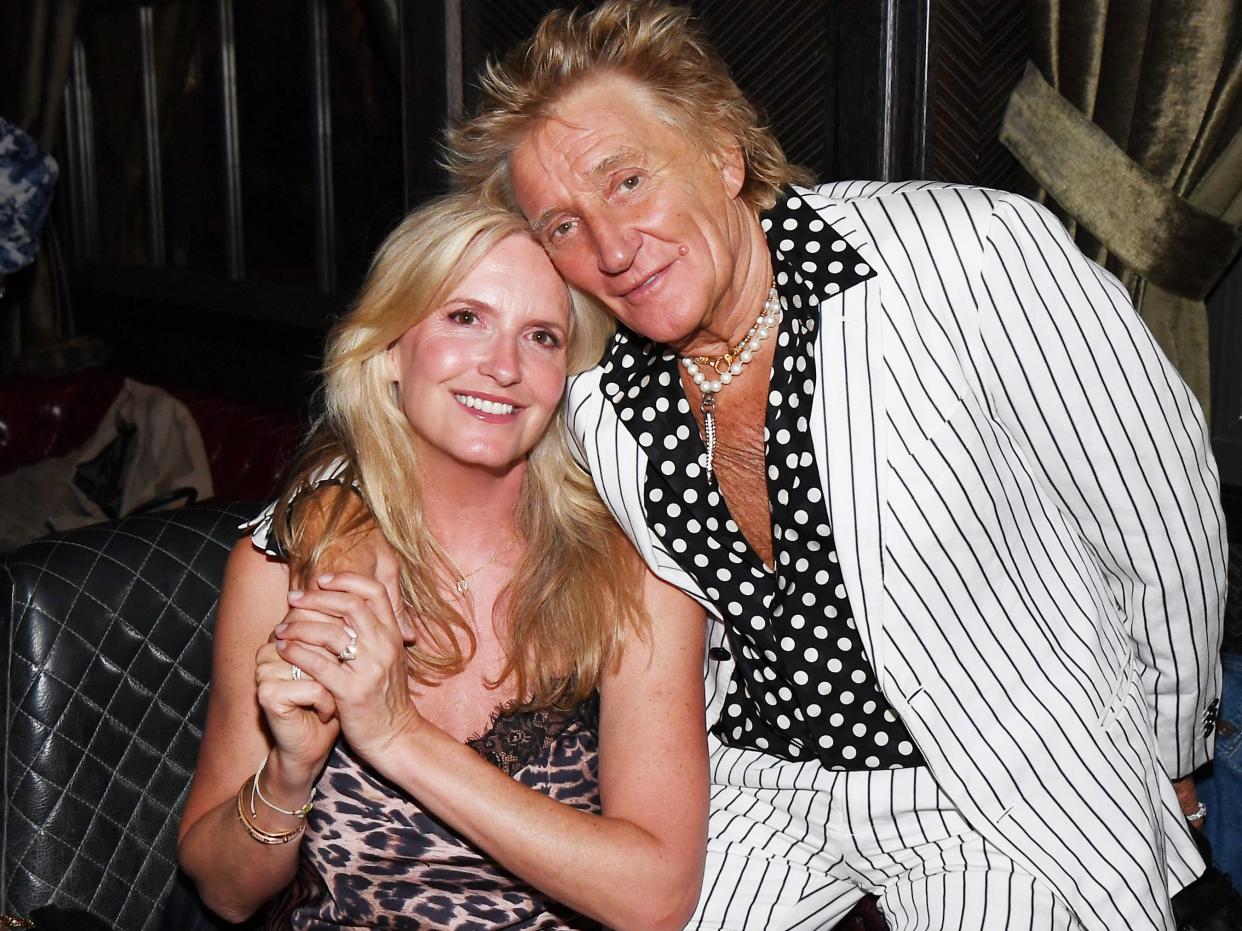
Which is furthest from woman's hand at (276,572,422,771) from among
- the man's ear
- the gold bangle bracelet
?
the man's ear

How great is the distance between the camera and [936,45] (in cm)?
257

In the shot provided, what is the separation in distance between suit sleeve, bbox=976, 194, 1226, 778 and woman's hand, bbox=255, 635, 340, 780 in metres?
0.96

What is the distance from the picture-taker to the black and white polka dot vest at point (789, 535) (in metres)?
1.82

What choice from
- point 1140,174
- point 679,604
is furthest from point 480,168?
point 1140,174

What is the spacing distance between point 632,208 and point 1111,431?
690 mm

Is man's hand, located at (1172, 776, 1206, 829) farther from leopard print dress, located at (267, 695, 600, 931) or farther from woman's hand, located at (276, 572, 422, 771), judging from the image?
woman's hand, located at (276, 572, 422, 771)

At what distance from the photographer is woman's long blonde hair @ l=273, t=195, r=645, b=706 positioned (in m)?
1.90

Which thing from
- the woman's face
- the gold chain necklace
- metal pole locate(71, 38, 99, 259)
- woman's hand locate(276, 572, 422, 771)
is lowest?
metal pole locate(71, 38, 99, 259)

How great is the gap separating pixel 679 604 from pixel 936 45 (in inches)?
51.6

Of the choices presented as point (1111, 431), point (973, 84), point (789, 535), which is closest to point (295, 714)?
point (789, 535)

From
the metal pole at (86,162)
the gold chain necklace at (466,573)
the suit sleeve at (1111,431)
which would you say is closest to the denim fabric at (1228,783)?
the suit sleeve at (1111,431)

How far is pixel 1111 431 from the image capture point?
5.67ft

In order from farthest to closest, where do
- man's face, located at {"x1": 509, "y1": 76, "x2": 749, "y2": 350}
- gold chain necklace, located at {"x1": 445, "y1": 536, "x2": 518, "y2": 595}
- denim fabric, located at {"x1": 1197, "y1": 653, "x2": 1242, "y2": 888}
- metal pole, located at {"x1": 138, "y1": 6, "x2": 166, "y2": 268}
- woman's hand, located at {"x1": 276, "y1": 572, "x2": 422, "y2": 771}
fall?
metal pole, located at {"x1": 138, "y1": 6, "x2": 166, "y2": 268} < denim fabric, located at {"x1": 1197, "y1": 653, "x2": 1242, "y2": 888} < gold chain necklace, located at {"x1": 445, "y1": 536, "x2": 518, "y2": 595} < man's face, located at {"x1": 509, "y1": 76, "x2": 749, "y2": 350} < woman's hand, located at {"x1": 276, "y1": 572, "x2": 422, "y2": 771}

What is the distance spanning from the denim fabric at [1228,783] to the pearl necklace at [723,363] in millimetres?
Result: 929
